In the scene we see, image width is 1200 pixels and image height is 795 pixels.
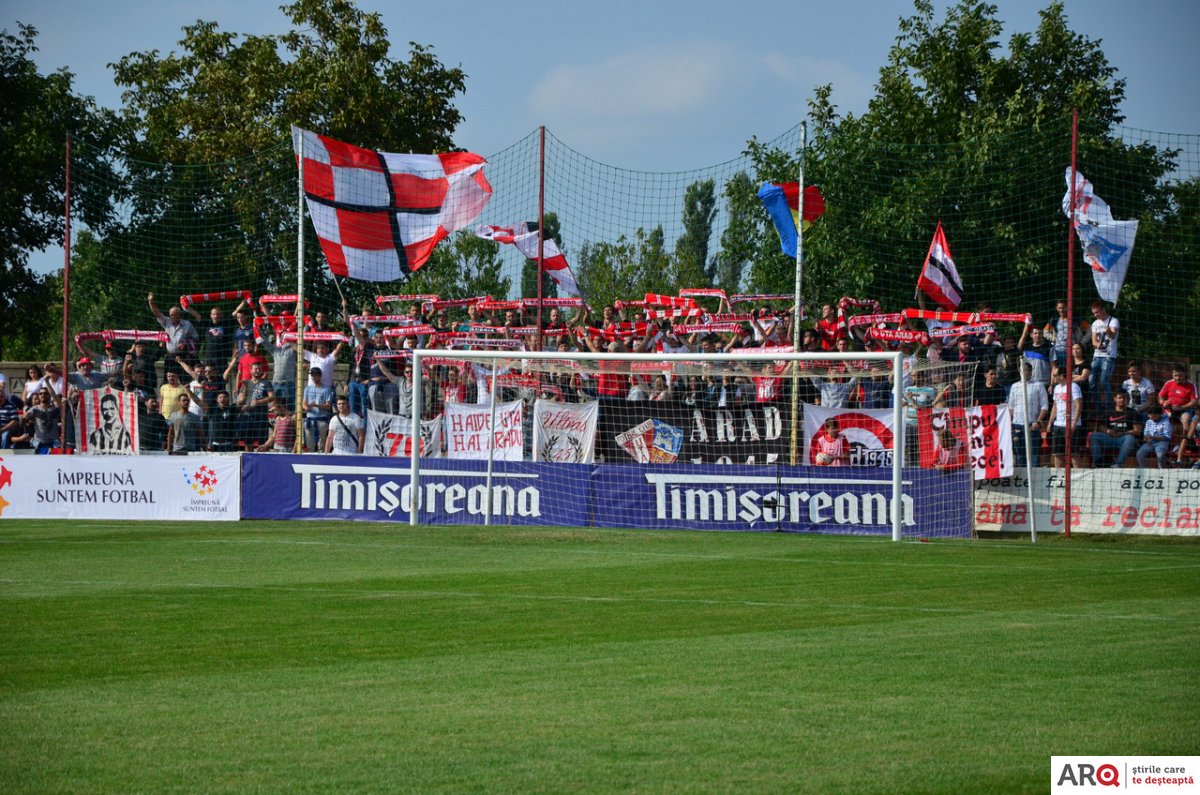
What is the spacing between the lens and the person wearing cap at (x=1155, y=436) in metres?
18.5

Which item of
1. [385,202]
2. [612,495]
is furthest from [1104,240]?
[385,202]

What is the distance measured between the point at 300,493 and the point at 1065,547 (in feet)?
37.4

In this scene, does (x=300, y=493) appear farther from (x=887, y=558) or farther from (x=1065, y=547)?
(x=1065, y=547)

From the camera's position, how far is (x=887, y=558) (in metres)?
14.6

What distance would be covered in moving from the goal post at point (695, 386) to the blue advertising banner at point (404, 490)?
300 millimetres

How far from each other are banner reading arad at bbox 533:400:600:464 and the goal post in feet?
0.62

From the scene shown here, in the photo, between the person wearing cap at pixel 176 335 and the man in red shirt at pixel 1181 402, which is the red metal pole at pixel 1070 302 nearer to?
the man in red shirt at pixel 1181 402

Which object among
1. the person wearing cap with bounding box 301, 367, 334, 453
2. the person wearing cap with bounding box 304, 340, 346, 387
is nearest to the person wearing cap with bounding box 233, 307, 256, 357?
the person wearing cap with bounding box 304, 340, 346, 387

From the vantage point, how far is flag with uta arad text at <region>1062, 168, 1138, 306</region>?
18.9 meters

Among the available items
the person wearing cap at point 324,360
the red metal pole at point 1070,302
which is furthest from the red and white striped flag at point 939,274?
the person wearing cap at point 324,360

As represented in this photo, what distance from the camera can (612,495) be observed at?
19.3 metres

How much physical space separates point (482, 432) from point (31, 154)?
834 inches

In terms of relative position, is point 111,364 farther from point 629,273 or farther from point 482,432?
point 629,273

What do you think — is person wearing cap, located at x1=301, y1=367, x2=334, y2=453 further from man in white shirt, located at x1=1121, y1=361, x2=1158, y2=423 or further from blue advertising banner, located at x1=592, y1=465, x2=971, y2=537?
man in white shirt, located at x1=1121, y1=361, x2=1158, y2=423
